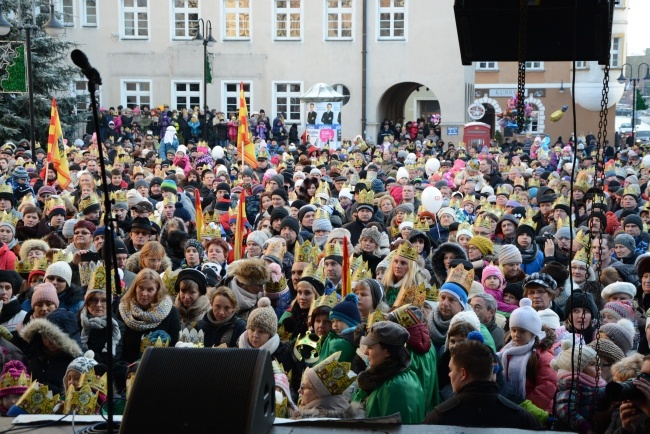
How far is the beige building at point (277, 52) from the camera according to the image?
41188 mm

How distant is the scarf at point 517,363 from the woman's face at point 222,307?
1.97 m

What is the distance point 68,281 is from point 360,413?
3.75 meters

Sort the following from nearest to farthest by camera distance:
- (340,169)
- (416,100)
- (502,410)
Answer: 1. (502,410)
2. (340,169)
3. (416,100)

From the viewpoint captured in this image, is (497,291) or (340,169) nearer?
(497,291)

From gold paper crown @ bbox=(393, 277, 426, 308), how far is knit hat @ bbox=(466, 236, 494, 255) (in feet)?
8.77

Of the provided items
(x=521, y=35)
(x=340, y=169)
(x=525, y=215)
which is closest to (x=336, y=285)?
(x=521, y=35)

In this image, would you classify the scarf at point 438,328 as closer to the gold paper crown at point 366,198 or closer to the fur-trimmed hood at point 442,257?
the fur-trimmed hood at point 442,257

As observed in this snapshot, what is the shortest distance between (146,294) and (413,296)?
1.93 metres

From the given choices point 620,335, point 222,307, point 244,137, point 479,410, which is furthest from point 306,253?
point 244,137

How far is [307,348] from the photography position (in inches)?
303

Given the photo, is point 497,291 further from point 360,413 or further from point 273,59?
point 273,59

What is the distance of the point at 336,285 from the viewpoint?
9398 mm

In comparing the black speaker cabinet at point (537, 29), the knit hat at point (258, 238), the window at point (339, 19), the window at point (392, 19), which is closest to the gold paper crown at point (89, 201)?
the knit hat at point (258, 238)

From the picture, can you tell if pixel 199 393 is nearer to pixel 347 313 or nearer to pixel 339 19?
pixel 347 313
